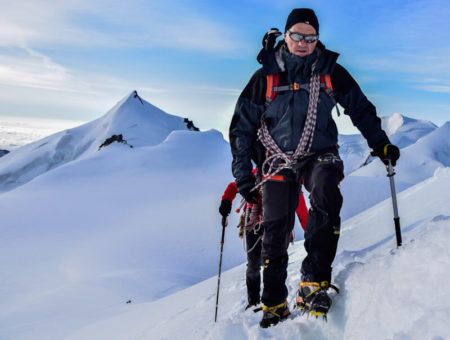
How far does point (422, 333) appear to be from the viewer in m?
1.75

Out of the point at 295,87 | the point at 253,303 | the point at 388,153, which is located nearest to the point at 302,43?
the point at 295,87

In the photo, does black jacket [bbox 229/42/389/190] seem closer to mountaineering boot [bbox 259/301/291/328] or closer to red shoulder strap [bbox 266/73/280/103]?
red shoulder strap [bbox 266/73/280/103]

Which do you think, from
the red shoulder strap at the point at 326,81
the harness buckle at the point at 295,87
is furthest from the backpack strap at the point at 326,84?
the harness buckle at the point at 295,87

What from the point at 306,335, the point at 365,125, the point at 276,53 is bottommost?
the point at 306,335

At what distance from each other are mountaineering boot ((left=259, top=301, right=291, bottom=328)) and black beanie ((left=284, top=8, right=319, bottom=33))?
8.00ft

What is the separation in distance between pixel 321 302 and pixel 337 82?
1880mm

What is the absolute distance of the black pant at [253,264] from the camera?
389 cm

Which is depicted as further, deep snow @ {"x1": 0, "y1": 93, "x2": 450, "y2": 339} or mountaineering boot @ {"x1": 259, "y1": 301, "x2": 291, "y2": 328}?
mountaineering boot @ {"x1": 259, "y1": 301, "x2": 291, "y2": 328}

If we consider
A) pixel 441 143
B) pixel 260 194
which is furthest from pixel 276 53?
pixel 441 143

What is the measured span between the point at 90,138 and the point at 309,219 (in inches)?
2449

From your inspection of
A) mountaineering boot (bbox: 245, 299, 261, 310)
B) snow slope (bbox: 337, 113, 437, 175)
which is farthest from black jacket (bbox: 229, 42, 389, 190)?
snow slope (bbox: 337, 113, 437, 175)

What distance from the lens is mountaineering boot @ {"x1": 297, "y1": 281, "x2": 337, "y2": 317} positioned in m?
2.54

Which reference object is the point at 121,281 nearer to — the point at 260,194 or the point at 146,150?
the point at 260,194

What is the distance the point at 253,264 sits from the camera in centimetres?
392
